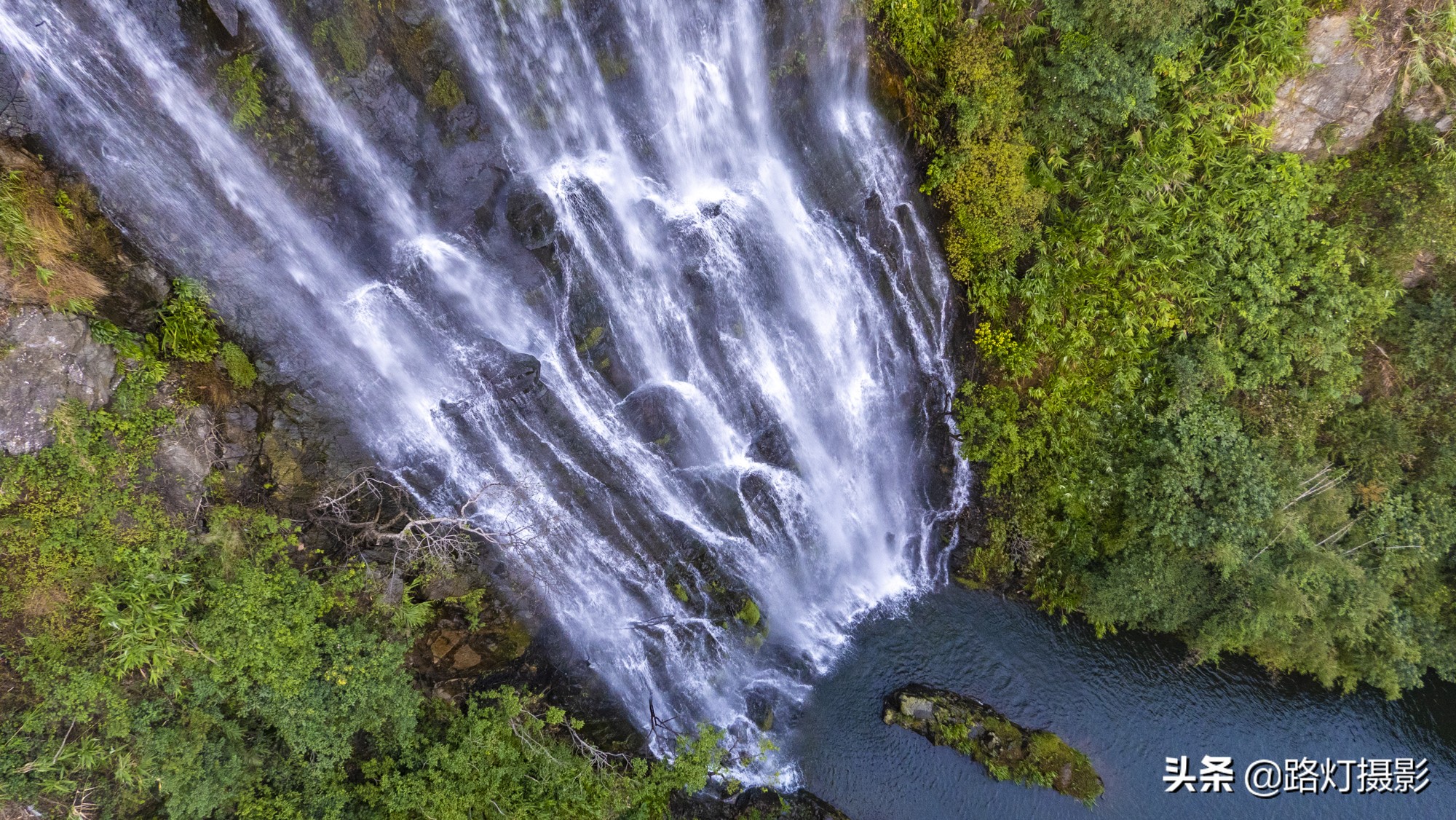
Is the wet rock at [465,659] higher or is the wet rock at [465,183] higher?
the wet rock at [465,183]

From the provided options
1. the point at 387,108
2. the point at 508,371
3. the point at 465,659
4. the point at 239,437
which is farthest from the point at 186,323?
the point at 465,659

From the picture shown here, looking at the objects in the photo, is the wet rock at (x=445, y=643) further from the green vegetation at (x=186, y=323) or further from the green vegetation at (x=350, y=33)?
the green vegetation at (x=350, y=33)

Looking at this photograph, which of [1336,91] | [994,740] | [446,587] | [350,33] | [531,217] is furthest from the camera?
[994,740]

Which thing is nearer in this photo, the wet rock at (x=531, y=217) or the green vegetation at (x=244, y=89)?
the green vegetation at (x=244, y=89)

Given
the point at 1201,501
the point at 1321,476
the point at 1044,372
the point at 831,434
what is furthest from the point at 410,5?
the point at 1321,476

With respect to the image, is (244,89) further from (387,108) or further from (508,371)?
(508,371)

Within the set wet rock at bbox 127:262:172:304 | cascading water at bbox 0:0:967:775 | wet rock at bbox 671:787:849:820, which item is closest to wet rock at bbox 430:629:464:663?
cascading water at bbox 0:0:967:775

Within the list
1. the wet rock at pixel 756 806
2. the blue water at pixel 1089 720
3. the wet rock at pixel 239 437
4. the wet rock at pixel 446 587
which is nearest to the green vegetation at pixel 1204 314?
the blue water at pixel 1089 720
